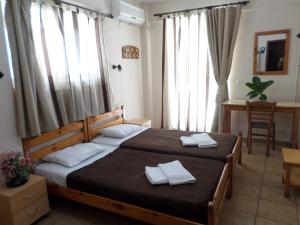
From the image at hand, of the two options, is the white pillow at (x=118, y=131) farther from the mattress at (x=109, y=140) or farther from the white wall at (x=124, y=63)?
the white wall at (x=124, y=63)

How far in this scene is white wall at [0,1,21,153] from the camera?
7.34 feet

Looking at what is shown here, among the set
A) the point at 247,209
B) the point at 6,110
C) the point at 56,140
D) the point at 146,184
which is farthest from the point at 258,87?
the point at 6,110

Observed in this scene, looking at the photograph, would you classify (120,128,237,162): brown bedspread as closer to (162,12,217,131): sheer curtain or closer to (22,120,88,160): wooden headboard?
(22,120,88,160): wooden headboard

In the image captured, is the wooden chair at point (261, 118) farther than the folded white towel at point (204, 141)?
Yes

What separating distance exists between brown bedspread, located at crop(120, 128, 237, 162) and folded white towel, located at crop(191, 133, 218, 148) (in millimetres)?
68

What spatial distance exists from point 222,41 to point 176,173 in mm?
2938

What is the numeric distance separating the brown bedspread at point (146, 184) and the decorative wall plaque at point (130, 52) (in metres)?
2.14

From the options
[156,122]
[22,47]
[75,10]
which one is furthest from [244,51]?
[22,47]

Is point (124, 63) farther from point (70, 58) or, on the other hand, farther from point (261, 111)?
point (261, 111)

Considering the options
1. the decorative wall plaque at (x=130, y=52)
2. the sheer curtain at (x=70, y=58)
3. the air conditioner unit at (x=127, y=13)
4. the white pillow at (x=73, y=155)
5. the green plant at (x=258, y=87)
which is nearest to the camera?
the white pillow at (x=73, y=155)

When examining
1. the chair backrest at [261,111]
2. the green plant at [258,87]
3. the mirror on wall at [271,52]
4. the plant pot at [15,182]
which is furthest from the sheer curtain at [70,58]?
the mirror on wall at [271,52]

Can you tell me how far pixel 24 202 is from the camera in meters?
2.05

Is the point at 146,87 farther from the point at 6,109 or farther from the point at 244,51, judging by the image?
the point at 6,109

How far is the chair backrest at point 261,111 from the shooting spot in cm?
352
